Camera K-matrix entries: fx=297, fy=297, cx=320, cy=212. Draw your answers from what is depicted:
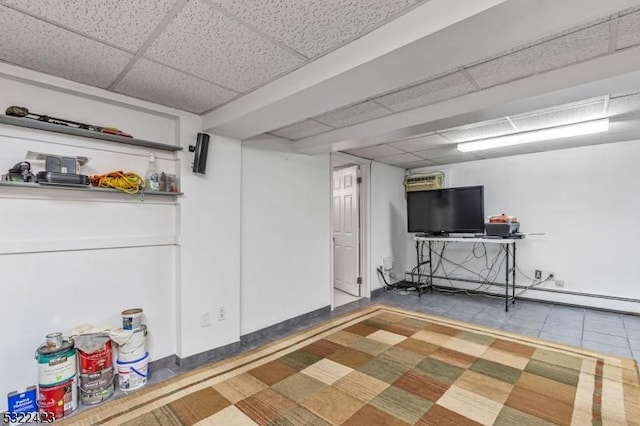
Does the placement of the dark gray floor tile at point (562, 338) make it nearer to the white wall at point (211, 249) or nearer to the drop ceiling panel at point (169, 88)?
the white wall at point (211, 249)

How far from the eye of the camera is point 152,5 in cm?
134

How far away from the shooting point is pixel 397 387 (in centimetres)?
215

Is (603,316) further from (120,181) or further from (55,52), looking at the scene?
(55,52)

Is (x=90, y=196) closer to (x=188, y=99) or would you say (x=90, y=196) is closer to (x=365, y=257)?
(x=188, y=99)

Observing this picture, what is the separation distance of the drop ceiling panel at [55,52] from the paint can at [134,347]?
1837 millimetres

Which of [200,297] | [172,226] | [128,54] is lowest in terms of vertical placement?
[200,297]

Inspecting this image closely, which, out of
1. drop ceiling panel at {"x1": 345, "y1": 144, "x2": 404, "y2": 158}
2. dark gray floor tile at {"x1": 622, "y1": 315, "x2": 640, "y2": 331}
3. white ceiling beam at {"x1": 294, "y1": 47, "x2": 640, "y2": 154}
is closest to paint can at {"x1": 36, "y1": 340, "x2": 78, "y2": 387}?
white ceiling beam at {"x1": 294, "y1": 47, "x2": 640, "y2": 154}

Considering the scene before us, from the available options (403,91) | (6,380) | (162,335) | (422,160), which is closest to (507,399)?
(403,91)

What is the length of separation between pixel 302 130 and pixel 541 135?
8.86ft

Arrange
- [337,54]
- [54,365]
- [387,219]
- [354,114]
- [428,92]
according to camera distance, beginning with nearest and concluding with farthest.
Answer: [337,54] < [54,365] < [428,92] < [354,114] < [387,219]

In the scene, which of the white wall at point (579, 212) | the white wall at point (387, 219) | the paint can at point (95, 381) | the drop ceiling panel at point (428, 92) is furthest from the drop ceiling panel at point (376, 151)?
the paint can at point (95, 381)

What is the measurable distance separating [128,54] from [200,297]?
1.92 metres

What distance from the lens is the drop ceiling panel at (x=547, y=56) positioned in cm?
159

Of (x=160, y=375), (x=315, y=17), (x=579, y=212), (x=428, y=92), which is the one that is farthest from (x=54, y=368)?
(x=579, y=212)
